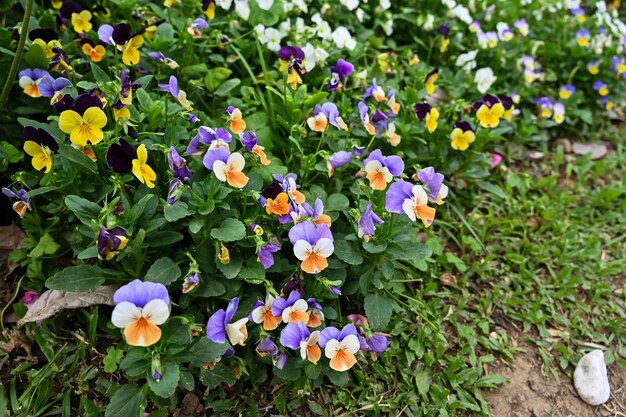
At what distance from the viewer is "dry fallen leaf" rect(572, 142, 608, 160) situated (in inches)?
147

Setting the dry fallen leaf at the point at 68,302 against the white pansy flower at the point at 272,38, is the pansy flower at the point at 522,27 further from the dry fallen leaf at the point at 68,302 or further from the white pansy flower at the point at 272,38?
the dry fallen leaf at the point at 68,302

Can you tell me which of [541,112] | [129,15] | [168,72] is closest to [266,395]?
[168,72]

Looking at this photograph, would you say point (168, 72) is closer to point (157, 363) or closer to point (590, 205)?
point (157, 363)

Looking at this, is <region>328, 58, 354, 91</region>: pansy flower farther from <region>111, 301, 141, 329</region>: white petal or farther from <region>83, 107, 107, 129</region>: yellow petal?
<region>111, 301, 141, 329</region>: white petal

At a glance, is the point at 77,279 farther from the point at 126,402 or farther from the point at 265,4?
the point at 265,4

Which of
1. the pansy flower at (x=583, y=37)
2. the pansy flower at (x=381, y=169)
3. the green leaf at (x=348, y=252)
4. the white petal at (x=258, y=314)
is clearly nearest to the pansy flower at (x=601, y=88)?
the pansy flower at (x=583, y=37)

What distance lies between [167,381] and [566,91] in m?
3.21

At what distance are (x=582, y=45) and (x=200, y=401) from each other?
135 inches

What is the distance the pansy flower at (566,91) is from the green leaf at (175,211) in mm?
2862

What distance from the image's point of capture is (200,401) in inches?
85.4

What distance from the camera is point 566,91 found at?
149 inches

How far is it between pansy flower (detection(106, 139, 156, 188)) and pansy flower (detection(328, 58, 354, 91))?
43.1 inches

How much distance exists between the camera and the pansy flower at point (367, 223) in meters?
2.12

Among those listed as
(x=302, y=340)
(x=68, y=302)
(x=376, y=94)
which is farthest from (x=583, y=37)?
(x=68, y=302)
